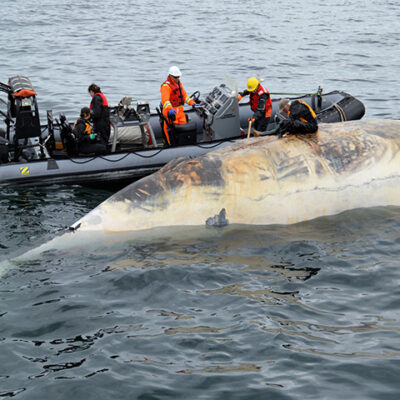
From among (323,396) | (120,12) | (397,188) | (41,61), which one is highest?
(120,12)

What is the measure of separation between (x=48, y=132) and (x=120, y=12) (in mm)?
27335

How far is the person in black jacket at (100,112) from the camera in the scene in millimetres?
15891

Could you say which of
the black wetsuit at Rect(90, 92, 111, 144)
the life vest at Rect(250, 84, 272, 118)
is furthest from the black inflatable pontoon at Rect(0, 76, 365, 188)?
the life vest at Rect(250, 84, 272, 118)

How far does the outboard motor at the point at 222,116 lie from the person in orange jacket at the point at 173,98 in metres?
0.72

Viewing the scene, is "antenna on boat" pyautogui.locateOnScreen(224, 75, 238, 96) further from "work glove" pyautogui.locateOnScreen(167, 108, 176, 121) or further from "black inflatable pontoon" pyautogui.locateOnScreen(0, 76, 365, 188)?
"work glove" pyautogui.locateOnScreen(167, 108, 176, 121)

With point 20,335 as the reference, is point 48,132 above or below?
above

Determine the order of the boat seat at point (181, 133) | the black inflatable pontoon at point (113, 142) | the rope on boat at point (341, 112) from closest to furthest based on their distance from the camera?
1. the black inflatable pontoon at point (113, 142)
2. the boat seat at point (181, 133)
3. the rope on boat at point (341, 112)

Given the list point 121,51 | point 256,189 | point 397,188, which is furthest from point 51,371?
point 121,51

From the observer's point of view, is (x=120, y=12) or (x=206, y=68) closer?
(x=206, y=68)

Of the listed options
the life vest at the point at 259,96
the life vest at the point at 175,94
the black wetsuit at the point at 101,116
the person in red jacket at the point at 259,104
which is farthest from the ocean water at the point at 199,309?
the life vest at the point at 259,96

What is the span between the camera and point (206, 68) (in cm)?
3056

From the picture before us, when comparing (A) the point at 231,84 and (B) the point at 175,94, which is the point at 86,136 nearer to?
(B) the point at 175,94

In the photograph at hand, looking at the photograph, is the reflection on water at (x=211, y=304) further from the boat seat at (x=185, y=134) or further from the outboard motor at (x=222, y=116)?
the outboard motor at (x=222, y=116)

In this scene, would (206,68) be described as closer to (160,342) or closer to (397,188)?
(397,188)
